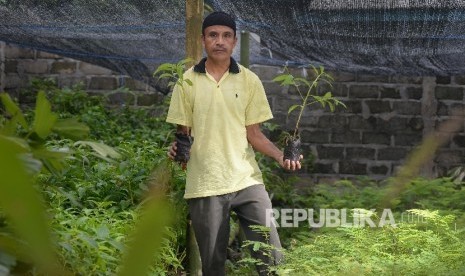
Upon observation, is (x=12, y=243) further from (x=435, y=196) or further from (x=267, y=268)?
(x=435, y=196)

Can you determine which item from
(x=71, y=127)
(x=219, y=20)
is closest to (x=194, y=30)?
(x=219, y=20)

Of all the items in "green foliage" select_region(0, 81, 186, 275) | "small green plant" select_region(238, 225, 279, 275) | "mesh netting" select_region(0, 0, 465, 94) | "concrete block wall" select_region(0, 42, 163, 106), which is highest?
"mesh netting" select_region(0, 0, 465, 94)

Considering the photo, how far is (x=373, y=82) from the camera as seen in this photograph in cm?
998

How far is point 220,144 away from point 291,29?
229 centimetres

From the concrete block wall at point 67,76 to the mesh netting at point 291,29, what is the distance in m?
1.86

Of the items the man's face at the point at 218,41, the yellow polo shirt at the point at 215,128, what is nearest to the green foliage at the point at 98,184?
the yellow polo shirt at the point at 215,128

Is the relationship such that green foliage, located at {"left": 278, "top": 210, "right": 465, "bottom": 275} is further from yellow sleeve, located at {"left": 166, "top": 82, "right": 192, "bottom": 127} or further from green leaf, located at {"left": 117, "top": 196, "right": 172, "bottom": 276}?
green leaf, located at {"left": 117, "top": 196, "right": 172, "bottom": 276}

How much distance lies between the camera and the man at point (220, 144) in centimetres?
443

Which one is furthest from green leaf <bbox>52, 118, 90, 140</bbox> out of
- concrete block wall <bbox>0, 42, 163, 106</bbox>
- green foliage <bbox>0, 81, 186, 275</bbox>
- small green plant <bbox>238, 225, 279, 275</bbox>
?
concrete block wall <bbox>0, 42, 163, 106</bbox>

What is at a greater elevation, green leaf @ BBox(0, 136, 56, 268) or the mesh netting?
the mesh netting

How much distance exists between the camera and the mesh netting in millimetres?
6086

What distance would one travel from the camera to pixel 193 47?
5.33 m

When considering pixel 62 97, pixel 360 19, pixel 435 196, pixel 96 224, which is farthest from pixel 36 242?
pixel 62 97

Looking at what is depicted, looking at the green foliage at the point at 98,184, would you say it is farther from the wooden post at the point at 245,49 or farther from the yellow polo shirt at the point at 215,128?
the wooden post at the point at 245,49
